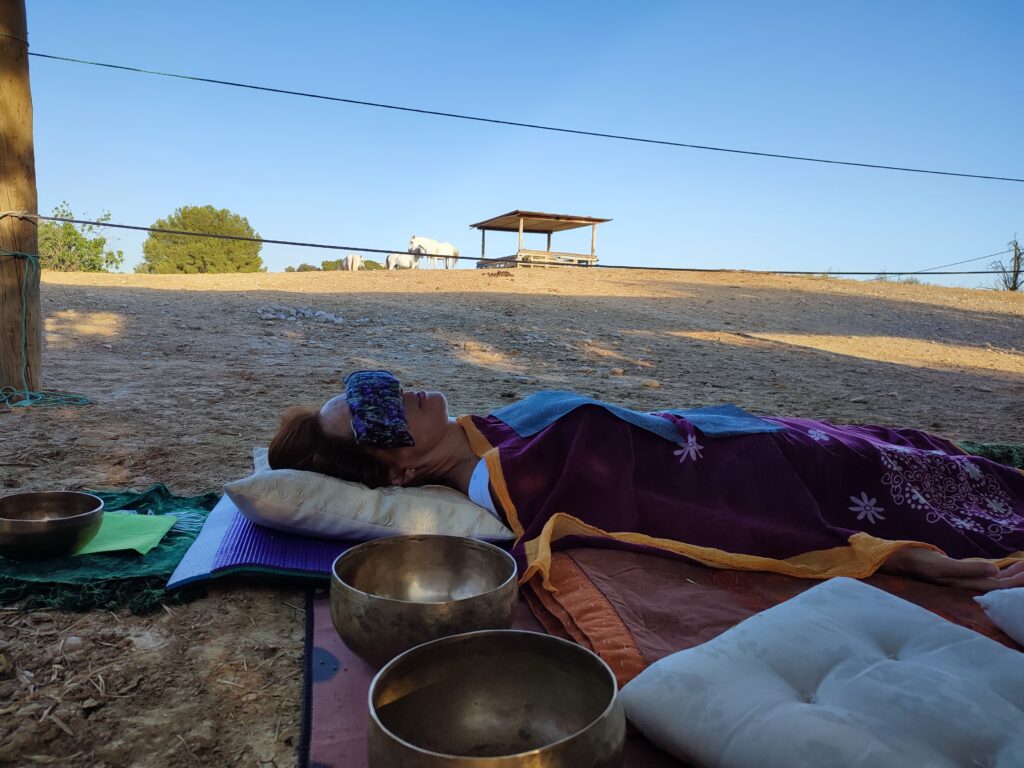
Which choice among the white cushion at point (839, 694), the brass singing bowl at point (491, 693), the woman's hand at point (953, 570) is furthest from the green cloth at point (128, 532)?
the woman's hand at point (953, 570)

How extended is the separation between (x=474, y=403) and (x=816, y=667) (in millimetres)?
4165

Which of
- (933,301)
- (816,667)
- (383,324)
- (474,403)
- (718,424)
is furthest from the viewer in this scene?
(933,301)

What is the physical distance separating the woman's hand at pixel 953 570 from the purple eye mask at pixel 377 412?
5.26 feet

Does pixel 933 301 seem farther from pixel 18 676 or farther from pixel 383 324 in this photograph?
pixel 18 676

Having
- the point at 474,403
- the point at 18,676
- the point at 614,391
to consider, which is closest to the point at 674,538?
the point at 18,676

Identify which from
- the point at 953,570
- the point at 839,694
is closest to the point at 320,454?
the point at 839,694

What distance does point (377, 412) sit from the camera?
227 centimetres

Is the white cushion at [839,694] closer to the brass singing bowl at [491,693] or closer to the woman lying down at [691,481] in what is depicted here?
the brass singing bowl at [491,693]

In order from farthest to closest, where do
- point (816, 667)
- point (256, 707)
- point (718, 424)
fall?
point (718, 424) → point (256, 707) → point (816, 667)

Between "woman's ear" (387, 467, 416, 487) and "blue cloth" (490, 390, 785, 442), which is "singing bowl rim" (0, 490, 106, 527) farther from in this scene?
"blue cloth" (490, 390, 785, 442)

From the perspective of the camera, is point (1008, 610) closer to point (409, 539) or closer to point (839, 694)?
point (839, 694)

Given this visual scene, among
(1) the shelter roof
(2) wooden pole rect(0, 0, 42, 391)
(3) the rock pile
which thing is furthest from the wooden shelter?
(2) wooden pole rect(0, 0, 42, 391)

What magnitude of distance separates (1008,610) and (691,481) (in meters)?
0.89

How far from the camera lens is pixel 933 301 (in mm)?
14086
